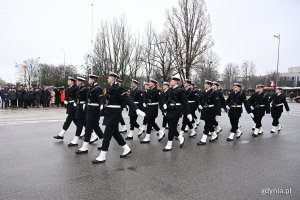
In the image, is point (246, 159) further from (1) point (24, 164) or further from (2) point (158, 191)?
(1) point (24, 164)

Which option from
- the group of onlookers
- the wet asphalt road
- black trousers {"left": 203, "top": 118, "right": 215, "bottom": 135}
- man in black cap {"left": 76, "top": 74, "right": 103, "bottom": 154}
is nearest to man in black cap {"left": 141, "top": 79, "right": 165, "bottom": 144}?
the wet asphalt road

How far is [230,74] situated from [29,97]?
63.9 meters

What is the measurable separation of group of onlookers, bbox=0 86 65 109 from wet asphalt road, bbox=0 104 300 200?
13.6 metres

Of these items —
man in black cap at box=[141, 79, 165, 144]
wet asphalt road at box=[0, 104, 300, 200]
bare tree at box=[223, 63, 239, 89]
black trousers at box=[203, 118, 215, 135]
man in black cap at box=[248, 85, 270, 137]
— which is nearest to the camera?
wet asphalt road at box=[0, 104, 300, 200]

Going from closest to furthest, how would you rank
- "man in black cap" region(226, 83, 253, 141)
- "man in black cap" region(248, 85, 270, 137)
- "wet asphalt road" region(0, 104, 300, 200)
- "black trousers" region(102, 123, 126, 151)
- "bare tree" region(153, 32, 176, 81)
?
"wet asphalt road" region(0, 104, 300, 200) → "black trousers" region(102, 123, 126, 151) → "man in black cap" region(226, 83, 253, 141) → "man in black cap" region(248, 85, 270, 137) → "bare tree" region(153, 32, 176, 81)

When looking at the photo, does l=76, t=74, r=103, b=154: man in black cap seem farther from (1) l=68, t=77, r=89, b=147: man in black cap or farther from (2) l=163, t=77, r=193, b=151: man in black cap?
(2) l=163, t=77, r=193, b=151: man in black cap

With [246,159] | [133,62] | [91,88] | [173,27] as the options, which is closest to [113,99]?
[91,88]

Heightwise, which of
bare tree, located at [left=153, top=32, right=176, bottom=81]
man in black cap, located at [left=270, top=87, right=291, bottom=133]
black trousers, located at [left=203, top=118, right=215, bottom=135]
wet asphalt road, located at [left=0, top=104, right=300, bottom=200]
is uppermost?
bare tree, located at [left=153, top=32, right=176, bottom=81]

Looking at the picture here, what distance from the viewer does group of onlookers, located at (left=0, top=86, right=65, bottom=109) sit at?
21.0 meters

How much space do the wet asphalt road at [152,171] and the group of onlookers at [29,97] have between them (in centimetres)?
1363

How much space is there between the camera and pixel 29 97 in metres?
21.5

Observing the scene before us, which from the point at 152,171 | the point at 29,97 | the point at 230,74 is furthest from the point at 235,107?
the point at 230,74

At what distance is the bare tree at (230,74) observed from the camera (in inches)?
2985

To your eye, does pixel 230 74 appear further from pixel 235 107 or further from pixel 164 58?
pixel 235 107
